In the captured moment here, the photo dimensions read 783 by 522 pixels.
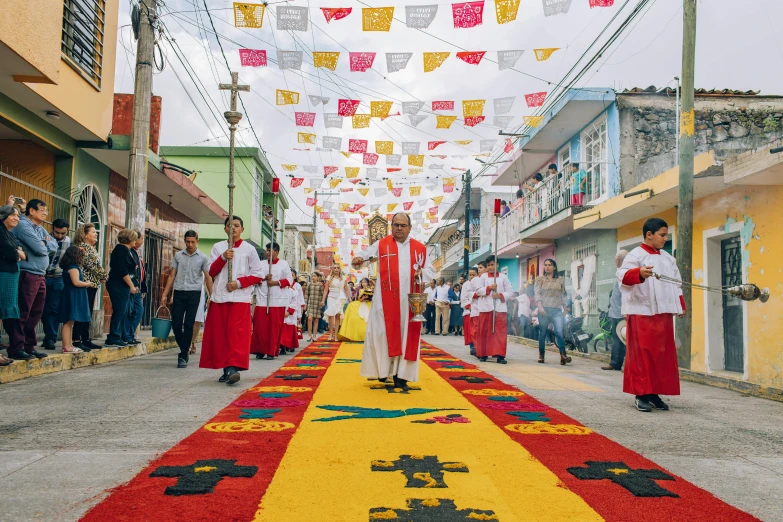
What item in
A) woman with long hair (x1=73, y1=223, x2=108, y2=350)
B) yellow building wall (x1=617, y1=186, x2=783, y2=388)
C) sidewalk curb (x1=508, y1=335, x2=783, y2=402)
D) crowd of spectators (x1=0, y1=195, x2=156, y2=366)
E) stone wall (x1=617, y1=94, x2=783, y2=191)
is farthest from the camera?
stone wall (x1=617, y1=94, x2=783, y2=191)

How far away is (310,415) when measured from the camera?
4996 mm

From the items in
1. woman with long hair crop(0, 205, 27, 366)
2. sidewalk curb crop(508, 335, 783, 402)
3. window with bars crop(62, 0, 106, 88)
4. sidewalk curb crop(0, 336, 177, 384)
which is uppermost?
window with bars crop(62, 0, 106, 88)

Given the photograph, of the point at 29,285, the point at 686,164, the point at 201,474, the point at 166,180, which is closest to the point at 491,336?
the point at 686,164

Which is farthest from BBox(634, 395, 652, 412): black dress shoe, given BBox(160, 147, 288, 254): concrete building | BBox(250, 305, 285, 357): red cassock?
BBox(160, 147, 288, 254): concrete building

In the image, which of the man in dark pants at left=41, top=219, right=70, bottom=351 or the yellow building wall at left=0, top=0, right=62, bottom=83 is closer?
the yellow building wall at left=0, top=0, right=62, bottom=83

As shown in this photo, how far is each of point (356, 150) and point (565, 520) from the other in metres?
15.2

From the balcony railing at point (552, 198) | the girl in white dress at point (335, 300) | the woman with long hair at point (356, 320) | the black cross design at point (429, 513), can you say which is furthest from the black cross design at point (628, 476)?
the balcony railing at point (552, 198)

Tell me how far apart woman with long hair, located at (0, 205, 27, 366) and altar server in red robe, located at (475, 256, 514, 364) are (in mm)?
6922

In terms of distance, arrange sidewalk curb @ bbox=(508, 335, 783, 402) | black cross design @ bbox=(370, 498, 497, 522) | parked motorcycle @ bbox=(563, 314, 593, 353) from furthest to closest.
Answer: parked motorcycle @ bbox=(563, 314, 593, 353) → sidewalk curb @ bbox=(508, 335, 783, 402) → black cross design @ bbox=(370, 498, 497, 522)

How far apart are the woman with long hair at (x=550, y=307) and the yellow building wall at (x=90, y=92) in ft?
25.8

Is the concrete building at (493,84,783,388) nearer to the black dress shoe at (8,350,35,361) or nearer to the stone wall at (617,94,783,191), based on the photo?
the stone wall at (617,94,783,191)

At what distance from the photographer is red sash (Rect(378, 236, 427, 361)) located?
673cm

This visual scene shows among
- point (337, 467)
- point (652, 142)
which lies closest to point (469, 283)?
point (652, 142)

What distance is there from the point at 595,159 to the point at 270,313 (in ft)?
36.0
